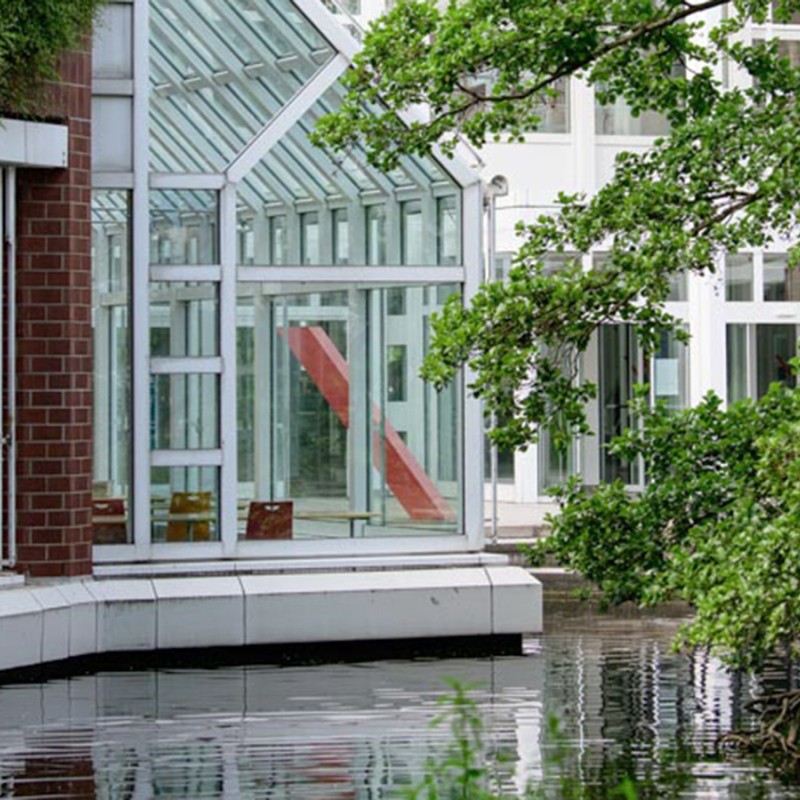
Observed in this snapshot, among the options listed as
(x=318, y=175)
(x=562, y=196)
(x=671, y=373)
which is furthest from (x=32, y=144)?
(x=671, y=373)

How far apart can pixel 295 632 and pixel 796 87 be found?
557 cm

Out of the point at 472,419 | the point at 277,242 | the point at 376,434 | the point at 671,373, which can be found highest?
the point at 277,242

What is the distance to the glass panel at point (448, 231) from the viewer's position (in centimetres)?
1888

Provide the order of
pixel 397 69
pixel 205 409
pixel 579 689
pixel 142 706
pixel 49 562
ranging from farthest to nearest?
1. pixel 205 409
2. pixel 49 562
3. pixel 579 689
4. pixel 142 706
5. pixel 397 69

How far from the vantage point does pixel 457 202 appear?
744 inches

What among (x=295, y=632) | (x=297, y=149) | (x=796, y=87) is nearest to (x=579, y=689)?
(x=295, y=632)

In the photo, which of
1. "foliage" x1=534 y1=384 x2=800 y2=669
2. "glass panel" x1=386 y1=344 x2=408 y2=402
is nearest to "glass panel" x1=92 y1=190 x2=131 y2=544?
"glass panel" x1=386 y1=344 x2=408 y2=402

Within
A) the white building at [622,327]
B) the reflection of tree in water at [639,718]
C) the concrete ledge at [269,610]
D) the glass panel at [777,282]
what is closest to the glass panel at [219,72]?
the concrete ledge at [269,610]

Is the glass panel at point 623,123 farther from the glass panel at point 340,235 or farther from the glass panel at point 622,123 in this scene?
the glass panel at point 340,235

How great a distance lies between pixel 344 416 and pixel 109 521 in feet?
6.70

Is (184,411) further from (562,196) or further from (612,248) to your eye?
(612,248)

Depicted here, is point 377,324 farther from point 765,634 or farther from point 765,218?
point 765,634

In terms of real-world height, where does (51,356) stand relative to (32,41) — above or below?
below

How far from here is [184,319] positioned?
59.5ft
